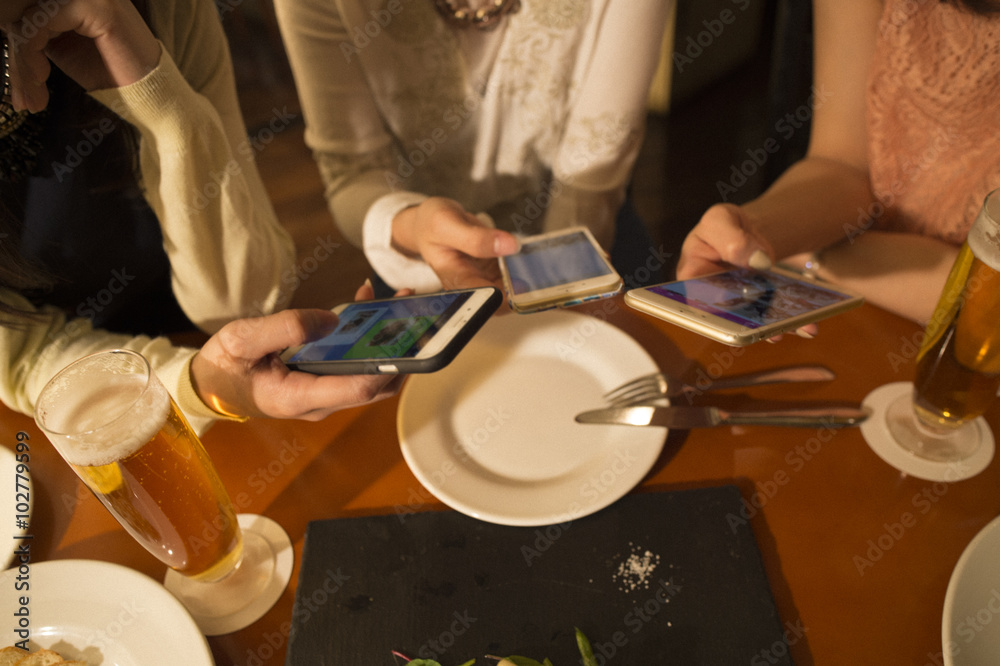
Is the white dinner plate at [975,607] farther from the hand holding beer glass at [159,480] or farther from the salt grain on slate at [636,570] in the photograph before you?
the hand holding beer glass at [159,480]

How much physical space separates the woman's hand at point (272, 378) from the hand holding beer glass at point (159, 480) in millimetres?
94

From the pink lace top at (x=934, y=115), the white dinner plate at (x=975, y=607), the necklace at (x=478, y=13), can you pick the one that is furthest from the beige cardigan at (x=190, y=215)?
the pink lace top at (x=934, y=115)

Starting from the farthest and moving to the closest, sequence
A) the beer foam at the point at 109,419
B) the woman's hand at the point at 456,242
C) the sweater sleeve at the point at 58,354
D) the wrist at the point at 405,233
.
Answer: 1. the wrist at the point at 405,233
2. the woman's hand at the point at 456,242
3. the sweater sleeve at the point at 58,354
4. the beer foam at the point at 109,419

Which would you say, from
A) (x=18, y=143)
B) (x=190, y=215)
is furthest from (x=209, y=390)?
(x=18, y=143)

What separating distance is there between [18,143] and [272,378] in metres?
0.49

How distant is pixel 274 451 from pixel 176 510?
0.18 m

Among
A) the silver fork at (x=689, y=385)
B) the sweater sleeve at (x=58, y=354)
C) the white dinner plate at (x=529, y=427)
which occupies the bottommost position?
the white dinner plate at (x=529, y=427)

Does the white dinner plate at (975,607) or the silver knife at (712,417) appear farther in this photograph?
the silver knife at (712,417)

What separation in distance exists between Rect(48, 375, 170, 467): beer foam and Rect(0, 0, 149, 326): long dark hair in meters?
0.30

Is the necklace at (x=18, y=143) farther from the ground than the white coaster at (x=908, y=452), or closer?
farther from the ground

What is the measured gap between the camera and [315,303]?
989mm

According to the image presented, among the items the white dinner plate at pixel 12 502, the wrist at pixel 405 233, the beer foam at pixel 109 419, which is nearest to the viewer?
the beer foam at pixel 109 419

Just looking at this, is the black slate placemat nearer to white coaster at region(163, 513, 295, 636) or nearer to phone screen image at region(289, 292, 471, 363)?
white coaster at region(163, 513, 295, 636)

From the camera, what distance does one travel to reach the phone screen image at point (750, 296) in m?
0.57
